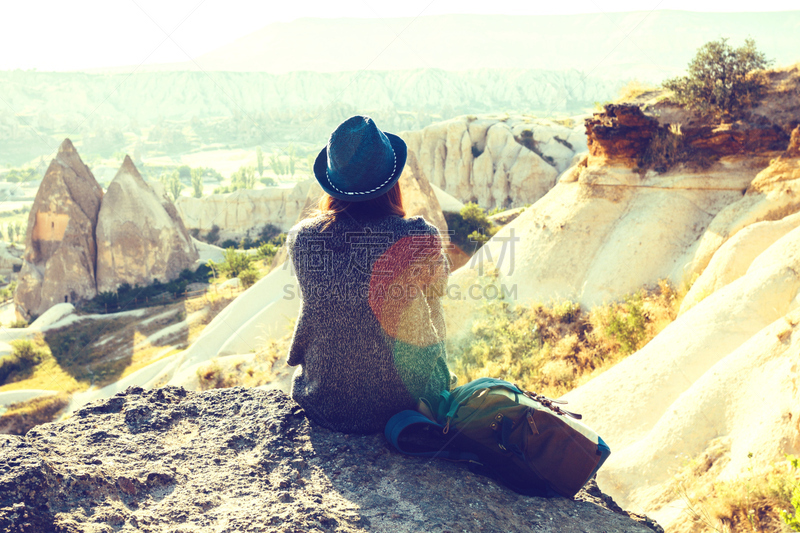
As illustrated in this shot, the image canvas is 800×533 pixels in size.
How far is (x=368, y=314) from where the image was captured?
7.82ft

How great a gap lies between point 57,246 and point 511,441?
25.4 meters

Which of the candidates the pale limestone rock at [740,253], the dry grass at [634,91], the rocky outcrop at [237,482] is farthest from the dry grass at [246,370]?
the dry grass at [634,91]

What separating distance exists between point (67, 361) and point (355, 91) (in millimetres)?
137720

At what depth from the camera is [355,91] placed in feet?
478

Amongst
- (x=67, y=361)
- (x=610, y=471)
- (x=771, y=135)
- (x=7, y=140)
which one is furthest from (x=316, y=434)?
(x=7, y=140)

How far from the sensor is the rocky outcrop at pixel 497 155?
115 ft

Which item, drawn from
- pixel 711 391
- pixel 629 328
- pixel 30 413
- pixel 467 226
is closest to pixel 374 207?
pixel 711 391

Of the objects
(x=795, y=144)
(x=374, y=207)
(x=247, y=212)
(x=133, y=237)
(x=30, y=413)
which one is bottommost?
(x=30, y=413)

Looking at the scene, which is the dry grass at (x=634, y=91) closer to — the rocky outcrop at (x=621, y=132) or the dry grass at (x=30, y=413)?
the rocky outcrop at (x=621, y=132)

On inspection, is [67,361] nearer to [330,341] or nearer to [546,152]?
[330,341]

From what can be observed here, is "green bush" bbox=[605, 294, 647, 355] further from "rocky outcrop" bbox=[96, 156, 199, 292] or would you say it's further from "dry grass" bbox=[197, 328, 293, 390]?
"rocky outcrop" bbox=[96, 156, 199, 292]

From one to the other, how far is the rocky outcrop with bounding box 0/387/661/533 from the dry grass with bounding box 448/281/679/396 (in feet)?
13.7

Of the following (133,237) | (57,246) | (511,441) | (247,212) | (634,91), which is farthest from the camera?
(247,212)

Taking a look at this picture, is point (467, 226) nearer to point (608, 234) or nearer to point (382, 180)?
Result: point (608, 234)
